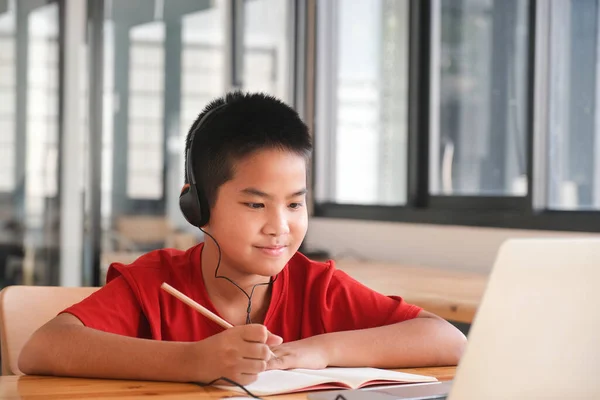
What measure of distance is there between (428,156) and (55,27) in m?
1.78

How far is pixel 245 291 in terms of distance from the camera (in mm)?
1410

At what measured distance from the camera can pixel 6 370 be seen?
1433 mm

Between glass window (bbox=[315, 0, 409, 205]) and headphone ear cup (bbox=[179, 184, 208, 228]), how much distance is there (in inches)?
90.3

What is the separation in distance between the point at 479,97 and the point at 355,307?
6.44 ft

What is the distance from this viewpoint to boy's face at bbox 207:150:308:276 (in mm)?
1331

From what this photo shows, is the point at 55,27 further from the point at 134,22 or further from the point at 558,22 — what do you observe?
the point at 558,22

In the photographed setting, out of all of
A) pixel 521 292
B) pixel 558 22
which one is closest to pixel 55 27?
pixel 558 22

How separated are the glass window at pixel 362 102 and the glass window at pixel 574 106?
2.79 ft

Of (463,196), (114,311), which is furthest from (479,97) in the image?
(114,311)

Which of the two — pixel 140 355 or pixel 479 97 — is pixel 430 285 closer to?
pixel 479 97

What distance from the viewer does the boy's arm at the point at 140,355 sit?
1.07m

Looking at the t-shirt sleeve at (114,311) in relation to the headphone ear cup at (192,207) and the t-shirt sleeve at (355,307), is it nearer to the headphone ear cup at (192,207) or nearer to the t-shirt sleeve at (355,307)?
the headphone ear cup at (192,207)

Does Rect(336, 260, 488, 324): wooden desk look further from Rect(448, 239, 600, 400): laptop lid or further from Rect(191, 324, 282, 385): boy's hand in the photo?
Rect(448, 239, 600, 400): laptop lid

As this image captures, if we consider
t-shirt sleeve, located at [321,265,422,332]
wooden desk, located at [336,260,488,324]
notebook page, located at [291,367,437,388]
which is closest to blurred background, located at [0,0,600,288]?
wooden desk, located at [336,260,488,324]
